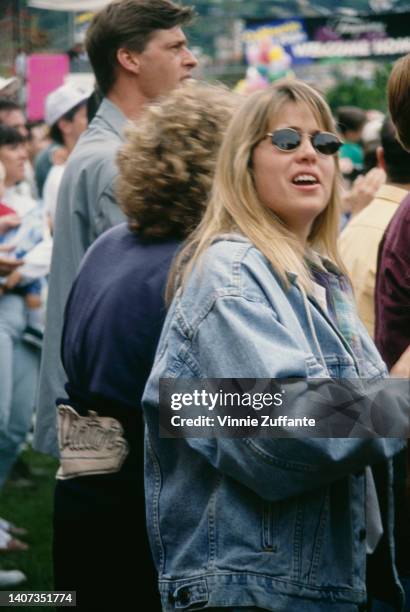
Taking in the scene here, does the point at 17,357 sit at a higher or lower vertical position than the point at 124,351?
lower

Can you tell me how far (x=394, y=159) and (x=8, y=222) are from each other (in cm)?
182

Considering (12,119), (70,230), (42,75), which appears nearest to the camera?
(70,230)

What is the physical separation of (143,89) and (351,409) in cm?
193

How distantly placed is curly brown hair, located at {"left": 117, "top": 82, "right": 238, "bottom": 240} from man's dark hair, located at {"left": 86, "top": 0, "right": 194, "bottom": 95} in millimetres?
1015

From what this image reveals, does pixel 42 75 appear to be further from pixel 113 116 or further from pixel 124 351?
pixel 124 351

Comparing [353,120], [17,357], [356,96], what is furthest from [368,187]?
[356,96]

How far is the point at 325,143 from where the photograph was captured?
2.15 metres

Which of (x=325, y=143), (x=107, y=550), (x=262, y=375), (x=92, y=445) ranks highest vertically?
(x=325, y=143)

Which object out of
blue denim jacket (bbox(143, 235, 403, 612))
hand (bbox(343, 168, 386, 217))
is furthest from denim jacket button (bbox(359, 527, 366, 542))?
hand (bbox(343, 168, 386, 217))

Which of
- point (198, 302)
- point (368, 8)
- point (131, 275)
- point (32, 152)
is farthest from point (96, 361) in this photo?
point (368, 8)

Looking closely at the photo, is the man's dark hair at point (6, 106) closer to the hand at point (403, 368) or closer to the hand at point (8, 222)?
the hand at point (8, 222)

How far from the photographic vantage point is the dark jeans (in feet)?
8.15

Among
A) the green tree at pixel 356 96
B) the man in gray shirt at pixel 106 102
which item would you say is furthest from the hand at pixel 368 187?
the green tree at pixel 356 96

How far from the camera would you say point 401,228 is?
259 centimetres
